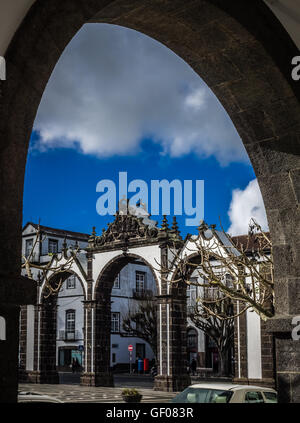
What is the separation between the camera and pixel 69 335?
1698 inches

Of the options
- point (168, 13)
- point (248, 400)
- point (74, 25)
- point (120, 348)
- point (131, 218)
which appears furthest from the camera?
point (120, 348)

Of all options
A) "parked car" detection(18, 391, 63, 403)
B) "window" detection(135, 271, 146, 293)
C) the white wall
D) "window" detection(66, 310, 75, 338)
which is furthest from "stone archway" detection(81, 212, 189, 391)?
"window" detection(135, 271, 146, 293)

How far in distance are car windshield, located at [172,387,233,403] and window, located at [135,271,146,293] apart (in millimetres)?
35515

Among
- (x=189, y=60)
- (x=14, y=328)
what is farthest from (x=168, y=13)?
(x=14, y=328)

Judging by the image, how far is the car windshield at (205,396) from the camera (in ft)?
27.5

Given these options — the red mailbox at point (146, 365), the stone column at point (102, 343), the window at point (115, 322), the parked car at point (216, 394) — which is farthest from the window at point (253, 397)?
the window at point (115, 322)

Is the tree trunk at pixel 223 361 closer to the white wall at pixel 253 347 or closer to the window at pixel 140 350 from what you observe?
the window at pixel 140 350

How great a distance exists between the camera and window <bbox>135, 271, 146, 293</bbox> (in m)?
44.3

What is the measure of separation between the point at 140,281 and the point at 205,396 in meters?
36.5

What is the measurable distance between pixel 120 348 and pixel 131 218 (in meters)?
18.3

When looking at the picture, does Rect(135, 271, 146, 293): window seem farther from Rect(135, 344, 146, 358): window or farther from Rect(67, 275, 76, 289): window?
Rect(67, 275, 76, 289): window

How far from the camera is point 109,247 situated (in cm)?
2730

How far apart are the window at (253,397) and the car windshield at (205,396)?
1.60 ft
